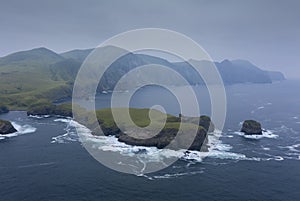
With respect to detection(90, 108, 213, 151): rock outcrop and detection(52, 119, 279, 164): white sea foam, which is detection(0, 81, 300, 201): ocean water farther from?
detection(90, 108, 213, 151): rock outcrop

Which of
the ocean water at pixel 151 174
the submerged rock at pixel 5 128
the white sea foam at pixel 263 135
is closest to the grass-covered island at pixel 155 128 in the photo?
the ocean water at pixel 151 174

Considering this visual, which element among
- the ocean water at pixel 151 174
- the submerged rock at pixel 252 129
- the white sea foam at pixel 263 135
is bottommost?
the ocean water at pixel 151 174

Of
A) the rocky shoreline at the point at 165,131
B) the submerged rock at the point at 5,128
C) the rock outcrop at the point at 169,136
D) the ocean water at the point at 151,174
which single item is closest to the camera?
the ocean water at the point at 151,174

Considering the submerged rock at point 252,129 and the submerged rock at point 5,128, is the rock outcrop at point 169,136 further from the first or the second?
the submerged rock at point 5,128

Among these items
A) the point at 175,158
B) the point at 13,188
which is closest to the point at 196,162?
the point at 175,158

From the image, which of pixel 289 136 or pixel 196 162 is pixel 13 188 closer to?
pixel 196 162

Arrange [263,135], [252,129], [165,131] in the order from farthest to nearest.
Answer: [252,129] < [263,135] < [165,131]

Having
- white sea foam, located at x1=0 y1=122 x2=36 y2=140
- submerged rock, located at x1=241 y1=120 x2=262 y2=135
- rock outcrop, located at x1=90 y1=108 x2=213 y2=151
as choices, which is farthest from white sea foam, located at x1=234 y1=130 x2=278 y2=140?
white sea foam, located at x1=0 y1=122 x2=36 y2=140

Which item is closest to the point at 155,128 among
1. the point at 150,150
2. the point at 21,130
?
the point at 150,150

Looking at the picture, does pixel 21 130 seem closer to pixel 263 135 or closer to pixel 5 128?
pixel 5 128

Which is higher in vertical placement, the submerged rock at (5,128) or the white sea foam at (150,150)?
the submerged rock at (5,128)

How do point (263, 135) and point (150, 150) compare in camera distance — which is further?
point (263, 135)

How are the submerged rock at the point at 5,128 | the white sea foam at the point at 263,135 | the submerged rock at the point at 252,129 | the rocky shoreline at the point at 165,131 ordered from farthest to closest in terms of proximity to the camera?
the submerged rock at the point at 252,129
the white sea foam at the point at 263,135
the submerged rock at the point at 5,128
the rocky shoreline at the point at 165,131
